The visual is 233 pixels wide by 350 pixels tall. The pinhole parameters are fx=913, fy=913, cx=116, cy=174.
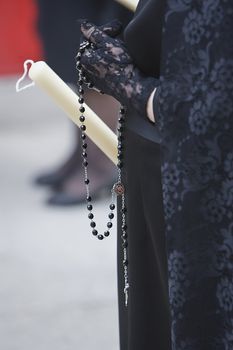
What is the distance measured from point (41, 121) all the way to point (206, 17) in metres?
4.24

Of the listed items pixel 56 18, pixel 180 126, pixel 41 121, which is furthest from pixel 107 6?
pixel 180 126

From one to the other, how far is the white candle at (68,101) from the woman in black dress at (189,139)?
136mm

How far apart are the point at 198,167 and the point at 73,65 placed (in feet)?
8.50

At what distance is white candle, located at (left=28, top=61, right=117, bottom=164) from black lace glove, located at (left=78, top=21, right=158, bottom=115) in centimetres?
8

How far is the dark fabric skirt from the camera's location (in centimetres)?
148

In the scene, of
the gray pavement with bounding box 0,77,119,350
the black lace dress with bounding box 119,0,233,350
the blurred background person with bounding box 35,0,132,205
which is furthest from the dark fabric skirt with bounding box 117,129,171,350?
the blurred background person with bounding box 35,0,132,205

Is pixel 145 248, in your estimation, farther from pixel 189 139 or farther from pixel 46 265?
pixel 46 265

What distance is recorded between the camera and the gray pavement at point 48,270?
292cm

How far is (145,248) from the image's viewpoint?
1.58 meters

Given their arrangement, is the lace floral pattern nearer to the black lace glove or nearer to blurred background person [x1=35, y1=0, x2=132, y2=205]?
the black lace glove

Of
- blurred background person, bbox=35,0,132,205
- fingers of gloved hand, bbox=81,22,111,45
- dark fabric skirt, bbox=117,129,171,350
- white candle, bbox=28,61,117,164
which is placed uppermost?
blurred background person, bbox=35,0,132,205

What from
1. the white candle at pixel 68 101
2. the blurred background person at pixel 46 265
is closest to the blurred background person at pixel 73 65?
the blurred background person at pixel 46 265

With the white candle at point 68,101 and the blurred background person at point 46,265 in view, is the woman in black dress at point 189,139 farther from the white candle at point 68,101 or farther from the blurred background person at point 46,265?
the blurred background person at point 46,265

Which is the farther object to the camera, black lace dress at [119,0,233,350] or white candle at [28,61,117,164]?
white candle at [28,61,117,164]
